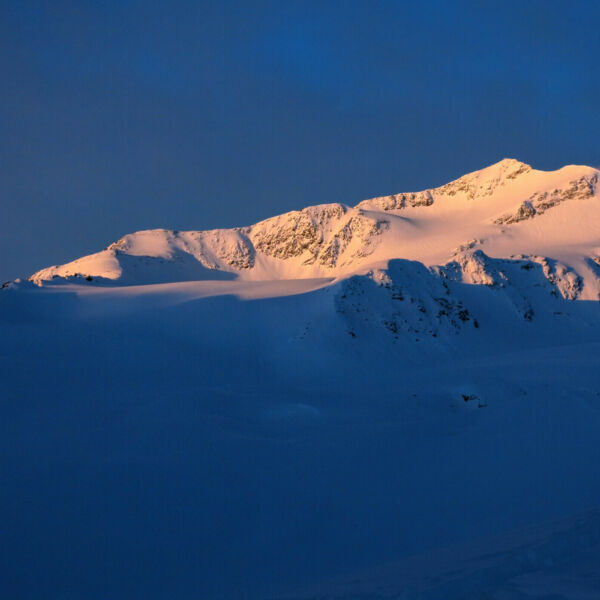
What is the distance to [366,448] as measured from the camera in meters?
13.4

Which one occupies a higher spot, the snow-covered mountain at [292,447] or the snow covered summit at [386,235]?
the snow covered summit at [386,235]

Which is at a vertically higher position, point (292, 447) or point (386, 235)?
point (386, 235)

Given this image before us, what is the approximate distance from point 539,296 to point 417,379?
29.6 m

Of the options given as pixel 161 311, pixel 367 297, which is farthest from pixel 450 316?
pixel 161 311

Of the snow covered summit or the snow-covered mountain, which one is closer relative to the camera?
the snow-covered mountain

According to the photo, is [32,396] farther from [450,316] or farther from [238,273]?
[238,273]

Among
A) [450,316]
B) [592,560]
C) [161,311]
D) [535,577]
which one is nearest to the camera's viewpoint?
[535,577]

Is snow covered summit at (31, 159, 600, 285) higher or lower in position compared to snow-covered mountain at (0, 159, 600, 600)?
higher

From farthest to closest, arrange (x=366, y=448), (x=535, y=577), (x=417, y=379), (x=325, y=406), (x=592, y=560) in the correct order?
(x=417, y=379) < (x=325, y=406) < (x=366, y=448) < (x=592, y=560) < (x=535, y=577)

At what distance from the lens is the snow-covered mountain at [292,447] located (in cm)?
816

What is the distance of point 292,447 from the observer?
13242 millimetres

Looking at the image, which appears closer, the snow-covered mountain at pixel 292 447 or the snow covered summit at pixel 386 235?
the snow-covered mountain at pixel 292 447

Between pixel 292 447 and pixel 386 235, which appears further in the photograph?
pixel 386 235

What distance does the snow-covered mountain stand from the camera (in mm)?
8156
